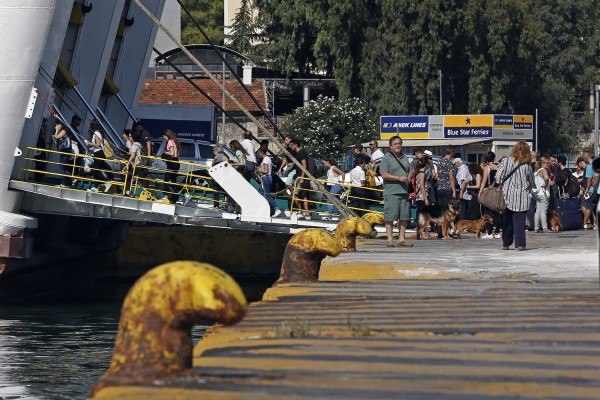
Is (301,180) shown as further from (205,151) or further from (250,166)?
(205,151)

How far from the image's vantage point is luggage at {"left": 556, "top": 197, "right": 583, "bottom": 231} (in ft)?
92.4

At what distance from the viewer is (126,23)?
32125mm

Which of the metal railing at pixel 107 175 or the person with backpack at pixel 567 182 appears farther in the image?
the person with backpack at pixel 567 182

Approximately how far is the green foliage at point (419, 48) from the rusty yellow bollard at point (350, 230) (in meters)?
40.7

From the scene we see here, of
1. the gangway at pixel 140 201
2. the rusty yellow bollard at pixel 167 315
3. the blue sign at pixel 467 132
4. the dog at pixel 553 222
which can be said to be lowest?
the rusty yellow bollard at pixel 167 315

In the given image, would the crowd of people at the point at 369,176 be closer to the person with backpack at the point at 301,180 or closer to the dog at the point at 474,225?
the person with backpack at the point at 301,180

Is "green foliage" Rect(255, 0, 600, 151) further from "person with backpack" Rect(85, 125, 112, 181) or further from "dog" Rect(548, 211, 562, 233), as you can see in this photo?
"person with backpack" Rect(85, 125, 112, 181)

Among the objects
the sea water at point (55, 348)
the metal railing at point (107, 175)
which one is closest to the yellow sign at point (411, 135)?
the metal railing at point (107, 175)

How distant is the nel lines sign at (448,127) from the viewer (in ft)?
161

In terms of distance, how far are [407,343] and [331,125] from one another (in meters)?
52.3

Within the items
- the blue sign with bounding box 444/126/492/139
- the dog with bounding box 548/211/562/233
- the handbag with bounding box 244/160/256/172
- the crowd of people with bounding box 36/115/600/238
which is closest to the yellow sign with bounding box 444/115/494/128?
the blue sign with bounding box 444/126/492/139

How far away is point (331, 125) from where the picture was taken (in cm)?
6016

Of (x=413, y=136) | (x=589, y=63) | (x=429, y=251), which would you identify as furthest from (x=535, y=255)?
(x=589, y=63)

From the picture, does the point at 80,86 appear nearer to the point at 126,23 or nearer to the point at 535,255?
the point at 126,23
